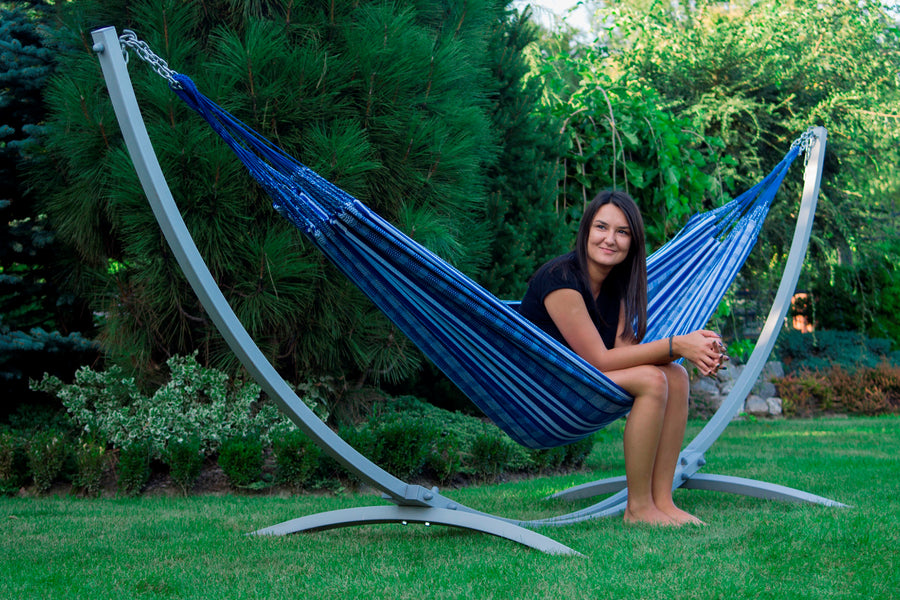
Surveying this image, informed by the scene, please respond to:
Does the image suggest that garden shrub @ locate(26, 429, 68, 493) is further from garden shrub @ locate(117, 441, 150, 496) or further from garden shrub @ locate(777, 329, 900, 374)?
garden shrub @ locate(777, 329, 900, 374)

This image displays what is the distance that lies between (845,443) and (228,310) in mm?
3920

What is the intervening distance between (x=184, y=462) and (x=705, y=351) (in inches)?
83.6

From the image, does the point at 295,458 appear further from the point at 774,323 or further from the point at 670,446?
the point at 774,323

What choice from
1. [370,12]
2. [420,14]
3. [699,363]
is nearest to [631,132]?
[420,14]

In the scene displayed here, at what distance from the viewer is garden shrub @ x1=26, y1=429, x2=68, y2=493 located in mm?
3320

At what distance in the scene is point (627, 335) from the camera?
8.45 ft

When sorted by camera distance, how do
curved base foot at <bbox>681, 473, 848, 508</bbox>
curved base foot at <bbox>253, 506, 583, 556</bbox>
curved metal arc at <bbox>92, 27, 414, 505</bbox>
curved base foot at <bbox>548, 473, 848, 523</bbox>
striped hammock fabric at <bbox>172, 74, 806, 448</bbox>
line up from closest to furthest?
curved metal arc at <bbox>92, 27, 414, 505</bbox> → striped hammock fabric at <bbox>172, 74, 806, 448</bbox> → curved base foot at <bbox>253, 506, 583, 556</bbox> → curved base foot at <bbox>548, 473, 848, 523</bbox> → curved base foot at <bbox>681, 473, 848, 508</bbox>

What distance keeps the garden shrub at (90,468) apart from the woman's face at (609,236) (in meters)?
2.10

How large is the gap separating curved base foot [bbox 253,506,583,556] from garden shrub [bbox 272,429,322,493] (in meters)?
0.89

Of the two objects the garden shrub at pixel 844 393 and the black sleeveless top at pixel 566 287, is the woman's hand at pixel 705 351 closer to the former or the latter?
the black sleeveless top at pixel 566 287

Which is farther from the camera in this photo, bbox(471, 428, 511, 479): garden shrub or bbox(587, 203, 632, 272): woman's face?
bbox(471, 428, 511, 479): garden shrub

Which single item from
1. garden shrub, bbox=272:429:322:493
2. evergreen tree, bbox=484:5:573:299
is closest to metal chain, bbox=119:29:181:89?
garden shrub, bbox=272:429:322:493

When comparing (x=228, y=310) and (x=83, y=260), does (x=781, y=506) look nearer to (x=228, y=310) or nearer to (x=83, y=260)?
(x=228, y=310)

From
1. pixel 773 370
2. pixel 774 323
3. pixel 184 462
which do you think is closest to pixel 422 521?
pixel 184 462
